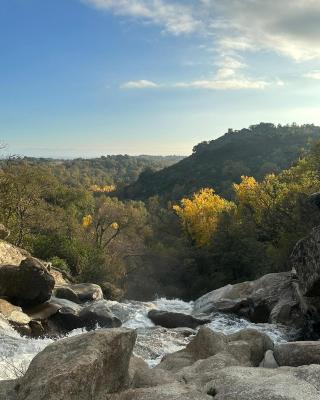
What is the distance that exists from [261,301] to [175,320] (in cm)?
582

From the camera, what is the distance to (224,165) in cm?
14150

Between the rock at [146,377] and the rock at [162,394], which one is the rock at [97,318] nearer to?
the rock at [146,377]

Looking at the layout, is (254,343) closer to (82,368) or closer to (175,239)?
(82,368)

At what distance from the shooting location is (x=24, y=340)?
58.6 ft

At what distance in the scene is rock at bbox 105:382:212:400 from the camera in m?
8.21

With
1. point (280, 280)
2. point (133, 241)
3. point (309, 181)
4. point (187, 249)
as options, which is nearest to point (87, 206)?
point (133, 241)

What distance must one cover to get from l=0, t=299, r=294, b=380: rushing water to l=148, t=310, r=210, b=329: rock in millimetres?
487

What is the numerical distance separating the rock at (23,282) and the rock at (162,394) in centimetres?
1513

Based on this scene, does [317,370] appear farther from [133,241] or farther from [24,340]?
[133,241]

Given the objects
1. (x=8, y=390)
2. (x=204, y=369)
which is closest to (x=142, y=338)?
(x=204, y=369)

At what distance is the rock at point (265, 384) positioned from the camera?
7.73 metres

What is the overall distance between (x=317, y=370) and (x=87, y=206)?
63.4 metres

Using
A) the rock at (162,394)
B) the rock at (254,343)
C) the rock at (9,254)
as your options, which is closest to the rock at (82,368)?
the rock at (162,394)

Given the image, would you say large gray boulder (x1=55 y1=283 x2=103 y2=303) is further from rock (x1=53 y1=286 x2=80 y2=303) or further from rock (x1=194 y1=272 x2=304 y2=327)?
rock (x1=194 y1=272 x2=304 y2=327)
